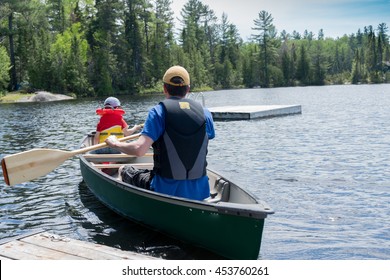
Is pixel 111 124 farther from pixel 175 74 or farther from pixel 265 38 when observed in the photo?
pixel 265 38

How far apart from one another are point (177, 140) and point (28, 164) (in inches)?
92.6

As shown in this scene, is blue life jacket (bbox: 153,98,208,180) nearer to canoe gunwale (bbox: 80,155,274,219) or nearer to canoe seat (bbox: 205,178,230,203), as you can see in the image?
canoe gunwale (bbox: 80,155,274,219)

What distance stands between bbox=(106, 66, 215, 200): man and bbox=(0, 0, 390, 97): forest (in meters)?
51.9

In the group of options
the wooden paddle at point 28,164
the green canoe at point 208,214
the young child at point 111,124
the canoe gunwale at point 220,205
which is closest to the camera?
the canoe gunwale at point 220,205

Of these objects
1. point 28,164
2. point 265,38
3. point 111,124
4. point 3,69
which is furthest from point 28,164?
point 265,38

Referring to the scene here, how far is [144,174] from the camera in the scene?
23.4 ft

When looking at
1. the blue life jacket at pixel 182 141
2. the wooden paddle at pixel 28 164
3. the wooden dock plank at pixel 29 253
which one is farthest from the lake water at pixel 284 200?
the wooden dock plank at pixel 29 253

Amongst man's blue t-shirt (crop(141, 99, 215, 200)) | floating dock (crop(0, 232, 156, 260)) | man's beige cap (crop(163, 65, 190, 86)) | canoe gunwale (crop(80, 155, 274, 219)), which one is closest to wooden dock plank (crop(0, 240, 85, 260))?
floating dock (crop(0, 232, 156, 260))

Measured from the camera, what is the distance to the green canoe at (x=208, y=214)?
539 cm

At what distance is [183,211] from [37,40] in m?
59.6

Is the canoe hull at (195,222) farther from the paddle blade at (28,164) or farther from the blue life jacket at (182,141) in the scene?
the paddle blade at (28,164)

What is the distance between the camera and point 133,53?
72000 mm

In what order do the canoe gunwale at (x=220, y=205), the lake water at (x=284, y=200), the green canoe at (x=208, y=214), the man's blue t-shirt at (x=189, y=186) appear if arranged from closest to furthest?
the canoe gunwale at (x=220, y=205)
the green canoe at (x=208, y=214)
the man's blue t-shirt at (x=189, y=186)
the lake water at (x=284, y=200)

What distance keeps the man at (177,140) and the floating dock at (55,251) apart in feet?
4.06
